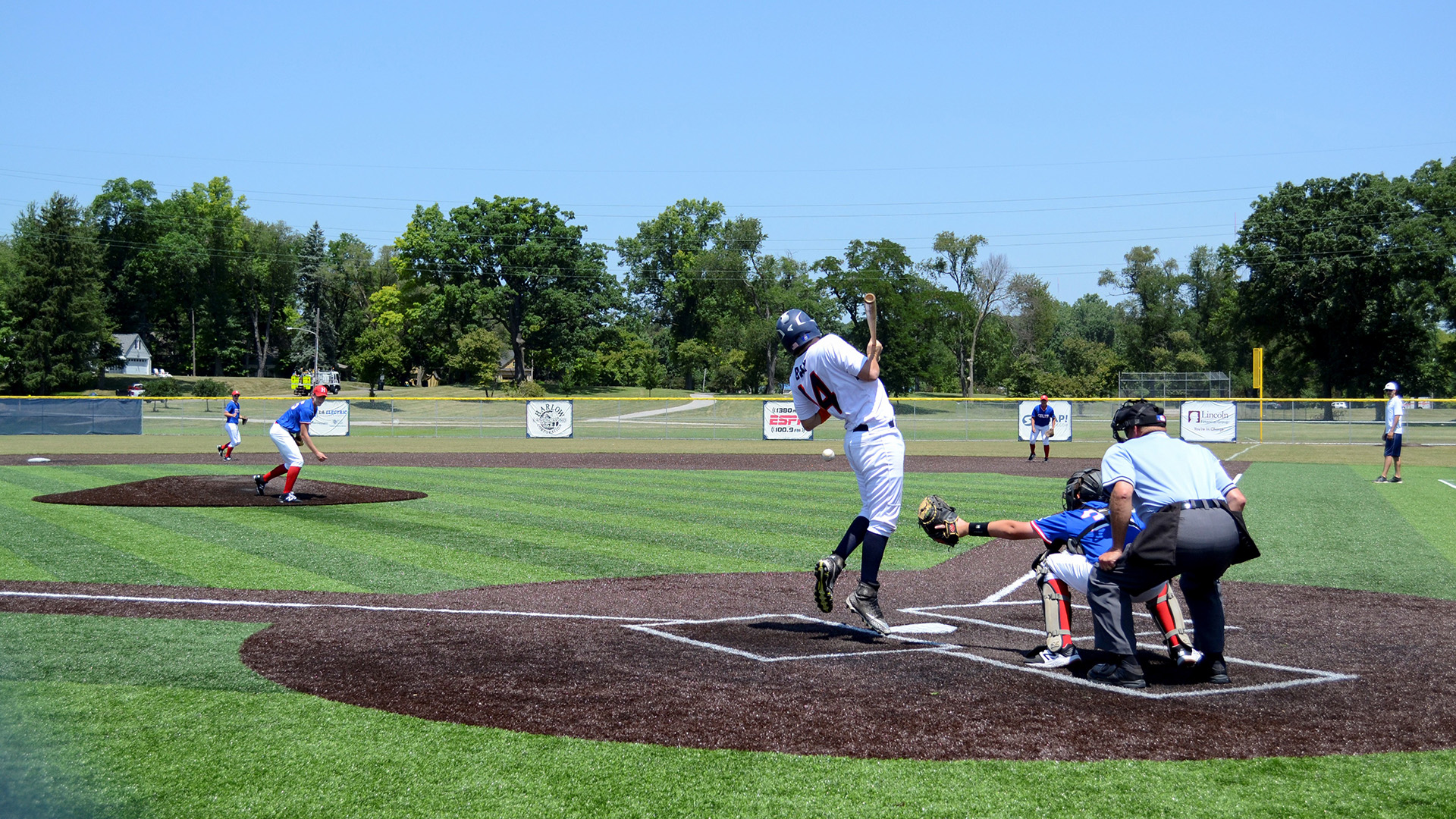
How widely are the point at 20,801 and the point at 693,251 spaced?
108 meters

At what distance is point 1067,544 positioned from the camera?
6473 mm

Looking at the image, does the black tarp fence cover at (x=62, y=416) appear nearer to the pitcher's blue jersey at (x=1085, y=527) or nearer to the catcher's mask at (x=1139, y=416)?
the pitcher's blue jersey at (x=1085, y=527)

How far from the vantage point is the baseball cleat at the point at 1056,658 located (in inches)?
242

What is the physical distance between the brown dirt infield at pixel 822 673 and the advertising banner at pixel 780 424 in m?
31.9

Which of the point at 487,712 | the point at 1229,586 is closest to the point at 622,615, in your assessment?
the point at 487,712

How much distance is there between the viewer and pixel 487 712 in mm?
5207

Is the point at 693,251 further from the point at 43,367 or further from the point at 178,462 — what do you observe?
the point at 178,462

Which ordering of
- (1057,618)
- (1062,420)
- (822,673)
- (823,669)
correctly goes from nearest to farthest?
(822,673) < (823,669) < (1057,618) < (1062,420)

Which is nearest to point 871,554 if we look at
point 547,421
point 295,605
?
point 295,605

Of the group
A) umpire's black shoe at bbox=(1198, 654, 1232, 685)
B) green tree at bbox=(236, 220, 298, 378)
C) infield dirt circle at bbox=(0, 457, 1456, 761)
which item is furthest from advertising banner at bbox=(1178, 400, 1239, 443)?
green tree at bbox=(236, 220, 298, 378)

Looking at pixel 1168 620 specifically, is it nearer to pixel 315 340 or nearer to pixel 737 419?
pixel 737 419

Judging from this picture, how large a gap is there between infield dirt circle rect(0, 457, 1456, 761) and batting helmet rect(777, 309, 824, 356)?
2025 mm

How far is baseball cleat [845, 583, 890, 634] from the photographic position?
6.96m

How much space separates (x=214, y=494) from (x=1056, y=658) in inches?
555
